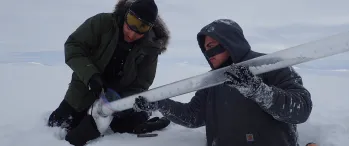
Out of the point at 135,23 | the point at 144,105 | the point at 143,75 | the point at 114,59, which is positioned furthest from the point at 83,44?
the point at 144,105

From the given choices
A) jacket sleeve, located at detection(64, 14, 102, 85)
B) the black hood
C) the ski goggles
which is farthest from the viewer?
jacket sleeve, located at detection(64, 14, 102, 85)

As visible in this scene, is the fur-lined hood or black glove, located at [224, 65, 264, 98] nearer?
black glove, located at [224, 65, 264, 98]

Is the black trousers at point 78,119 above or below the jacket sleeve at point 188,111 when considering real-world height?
below

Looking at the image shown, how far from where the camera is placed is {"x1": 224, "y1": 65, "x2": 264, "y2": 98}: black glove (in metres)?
1.80

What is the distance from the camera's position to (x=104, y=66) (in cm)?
339

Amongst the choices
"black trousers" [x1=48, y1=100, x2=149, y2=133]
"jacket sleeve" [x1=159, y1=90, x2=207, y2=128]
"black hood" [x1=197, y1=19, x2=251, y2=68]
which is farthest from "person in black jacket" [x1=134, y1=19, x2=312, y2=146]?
"black trousers" [x1=48, y1=100, x2=149, y2=133]

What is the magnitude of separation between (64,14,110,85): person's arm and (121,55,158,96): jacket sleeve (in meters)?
0.56

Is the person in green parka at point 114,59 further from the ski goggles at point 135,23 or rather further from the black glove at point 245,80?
the black glove at point 245,80

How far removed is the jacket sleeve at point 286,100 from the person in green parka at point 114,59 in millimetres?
1638

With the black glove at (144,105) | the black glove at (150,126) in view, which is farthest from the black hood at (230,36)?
the black glove at (150,126)

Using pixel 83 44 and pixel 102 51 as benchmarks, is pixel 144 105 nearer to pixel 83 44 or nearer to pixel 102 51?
pixel 102 51

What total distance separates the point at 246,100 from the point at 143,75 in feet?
5.79

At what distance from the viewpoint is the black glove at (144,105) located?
272cm

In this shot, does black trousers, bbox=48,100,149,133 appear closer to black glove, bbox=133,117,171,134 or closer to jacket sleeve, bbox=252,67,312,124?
black glove, bbox=133,117,171,134
